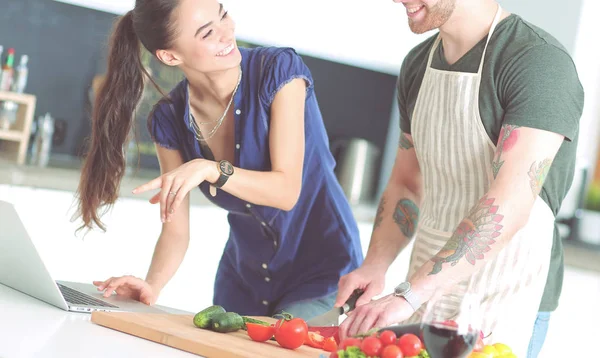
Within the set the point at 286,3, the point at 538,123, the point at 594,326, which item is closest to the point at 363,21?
the point at 286,3

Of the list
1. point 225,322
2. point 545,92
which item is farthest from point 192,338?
point 545,92

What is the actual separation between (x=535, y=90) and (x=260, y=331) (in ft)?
2.19

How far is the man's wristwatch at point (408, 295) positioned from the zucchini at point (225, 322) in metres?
0.30

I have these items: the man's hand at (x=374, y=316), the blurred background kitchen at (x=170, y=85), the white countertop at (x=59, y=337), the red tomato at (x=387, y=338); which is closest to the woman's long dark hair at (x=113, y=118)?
the white countertop at (x=59, y=337)

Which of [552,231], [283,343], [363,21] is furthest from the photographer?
[363,21]

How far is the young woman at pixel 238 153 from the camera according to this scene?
1.84 metres

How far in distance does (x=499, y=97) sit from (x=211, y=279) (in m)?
2.68

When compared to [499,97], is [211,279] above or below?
below

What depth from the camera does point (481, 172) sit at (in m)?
1.74

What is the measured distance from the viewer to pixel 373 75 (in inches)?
223

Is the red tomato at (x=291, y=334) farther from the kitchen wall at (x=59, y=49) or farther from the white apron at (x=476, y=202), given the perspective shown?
the kitchen wall at (x=59, y=49)

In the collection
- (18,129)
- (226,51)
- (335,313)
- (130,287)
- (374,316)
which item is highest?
(226,51)

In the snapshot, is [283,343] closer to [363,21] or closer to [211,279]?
[211,279]

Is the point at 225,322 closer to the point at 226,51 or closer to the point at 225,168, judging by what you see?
the point at 225,168
